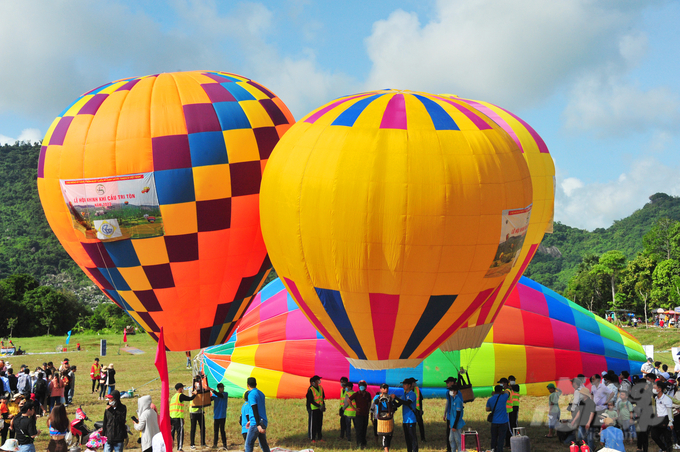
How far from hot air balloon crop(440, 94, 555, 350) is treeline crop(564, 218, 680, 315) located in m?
38.4

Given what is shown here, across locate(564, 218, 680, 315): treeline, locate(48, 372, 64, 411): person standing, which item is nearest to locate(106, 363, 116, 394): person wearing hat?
locate(48, 372, 64, 411): person standing

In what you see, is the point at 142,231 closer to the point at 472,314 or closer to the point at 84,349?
the point at 472,314

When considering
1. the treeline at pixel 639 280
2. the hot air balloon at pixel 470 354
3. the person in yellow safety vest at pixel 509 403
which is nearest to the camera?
the person in yellow safety vest at pixel 509 403

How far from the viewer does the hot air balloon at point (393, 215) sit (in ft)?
33.7

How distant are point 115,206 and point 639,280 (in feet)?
169

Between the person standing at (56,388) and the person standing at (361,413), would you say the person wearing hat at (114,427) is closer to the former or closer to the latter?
the person standing at (361,413)

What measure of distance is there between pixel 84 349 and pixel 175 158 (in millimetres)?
25821

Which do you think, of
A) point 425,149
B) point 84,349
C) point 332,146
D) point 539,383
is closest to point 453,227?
point 425,149

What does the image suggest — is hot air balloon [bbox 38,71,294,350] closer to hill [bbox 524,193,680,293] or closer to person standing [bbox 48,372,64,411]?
person standing [bbox 48,372,64,411]

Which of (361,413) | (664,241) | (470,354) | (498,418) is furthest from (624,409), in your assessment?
(664,241)

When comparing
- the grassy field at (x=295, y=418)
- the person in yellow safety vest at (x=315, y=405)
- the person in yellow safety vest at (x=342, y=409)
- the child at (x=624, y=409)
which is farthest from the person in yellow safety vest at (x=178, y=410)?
the child at (x=624, y=409)

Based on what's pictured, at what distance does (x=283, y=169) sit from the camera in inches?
434

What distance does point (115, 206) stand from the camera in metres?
11.9

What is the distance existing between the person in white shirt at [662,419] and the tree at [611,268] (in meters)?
48.7
